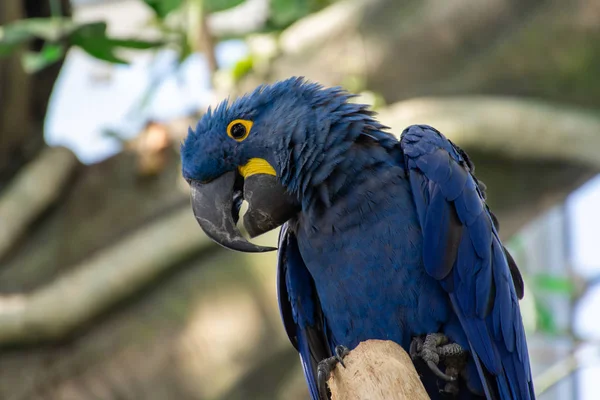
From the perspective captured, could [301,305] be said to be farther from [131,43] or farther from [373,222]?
[131,43]

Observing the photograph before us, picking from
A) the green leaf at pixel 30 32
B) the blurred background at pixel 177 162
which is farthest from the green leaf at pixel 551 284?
the green leaf at pixel 30 32

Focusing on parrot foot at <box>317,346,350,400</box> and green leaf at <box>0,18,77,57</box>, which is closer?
parrot foot at <box>317,346,350,400</box>

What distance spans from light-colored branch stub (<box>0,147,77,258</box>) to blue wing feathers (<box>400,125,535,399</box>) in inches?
97.6

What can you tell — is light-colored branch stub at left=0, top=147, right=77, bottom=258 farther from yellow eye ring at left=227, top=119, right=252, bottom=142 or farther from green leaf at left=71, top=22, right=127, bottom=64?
yellow eye ring at left=227, top=119, right=252, bottom=142

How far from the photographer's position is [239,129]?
207 centimetres

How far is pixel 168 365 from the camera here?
3637 millimetres

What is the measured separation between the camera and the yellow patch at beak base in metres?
2.05

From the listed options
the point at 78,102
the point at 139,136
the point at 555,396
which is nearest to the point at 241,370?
the point at 139,136

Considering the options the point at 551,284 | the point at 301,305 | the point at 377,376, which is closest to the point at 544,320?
the point at 551,284

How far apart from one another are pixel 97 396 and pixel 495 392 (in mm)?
2310

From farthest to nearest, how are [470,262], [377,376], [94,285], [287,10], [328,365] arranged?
[287,10] → [94,285] → [470,262] → [328,365] → [377,376]

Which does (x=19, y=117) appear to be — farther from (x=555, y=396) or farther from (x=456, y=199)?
(x=555, y=396)

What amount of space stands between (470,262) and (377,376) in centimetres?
49

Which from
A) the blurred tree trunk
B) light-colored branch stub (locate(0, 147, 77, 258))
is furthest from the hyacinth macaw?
the blurred tree trunk
